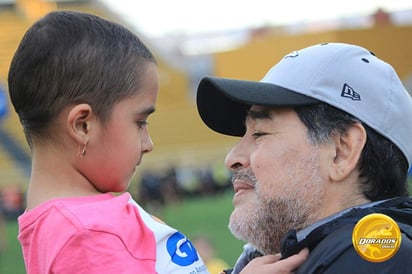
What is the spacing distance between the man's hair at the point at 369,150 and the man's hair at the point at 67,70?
441mm

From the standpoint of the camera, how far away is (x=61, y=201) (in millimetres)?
1771

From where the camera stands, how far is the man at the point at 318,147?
6.07ft

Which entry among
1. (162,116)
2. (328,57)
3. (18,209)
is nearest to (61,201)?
(328,57)

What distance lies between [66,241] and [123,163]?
10.9 inches

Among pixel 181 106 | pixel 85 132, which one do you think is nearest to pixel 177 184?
pixel 181 106

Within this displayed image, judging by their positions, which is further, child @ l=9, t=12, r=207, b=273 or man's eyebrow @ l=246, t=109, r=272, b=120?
man's eyebrow @ l=246, t=109, r=272, b=120

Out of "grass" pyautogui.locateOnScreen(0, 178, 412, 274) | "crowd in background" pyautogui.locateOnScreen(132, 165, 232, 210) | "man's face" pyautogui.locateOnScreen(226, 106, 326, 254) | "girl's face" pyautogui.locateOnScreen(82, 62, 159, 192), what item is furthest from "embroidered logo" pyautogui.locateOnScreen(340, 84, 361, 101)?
"crowd in background" pyautogui.locateOnScreen(132, 165, 232, 210)

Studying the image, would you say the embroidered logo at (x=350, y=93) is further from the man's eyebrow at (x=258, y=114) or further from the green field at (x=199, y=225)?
the green field at (x=199, y=225)

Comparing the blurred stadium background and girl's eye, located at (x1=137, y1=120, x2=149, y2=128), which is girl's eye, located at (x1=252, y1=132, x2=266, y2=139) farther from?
the blurred stadium background

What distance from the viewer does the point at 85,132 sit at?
1.82 metres

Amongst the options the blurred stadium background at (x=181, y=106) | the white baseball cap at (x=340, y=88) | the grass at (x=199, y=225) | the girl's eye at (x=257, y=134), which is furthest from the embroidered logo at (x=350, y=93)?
the blurred stadium background at (x=181, y=106)

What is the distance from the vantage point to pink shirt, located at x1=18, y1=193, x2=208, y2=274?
1663 mm

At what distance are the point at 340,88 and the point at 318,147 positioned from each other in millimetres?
155

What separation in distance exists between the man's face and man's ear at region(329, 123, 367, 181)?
4cm
